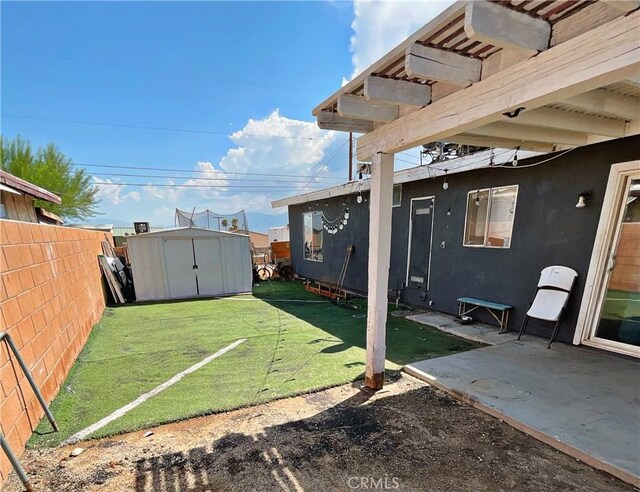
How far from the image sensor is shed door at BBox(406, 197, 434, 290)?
236 inches

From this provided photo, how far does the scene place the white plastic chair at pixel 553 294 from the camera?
12.4 ft

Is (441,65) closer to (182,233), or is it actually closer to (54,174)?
(182,233)

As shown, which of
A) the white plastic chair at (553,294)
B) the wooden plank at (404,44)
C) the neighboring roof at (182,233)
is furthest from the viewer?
the neighboring roof at (182,233)

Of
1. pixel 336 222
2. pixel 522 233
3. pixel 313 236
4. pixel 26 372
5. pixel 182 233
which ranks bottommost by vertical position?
pixel 26 372

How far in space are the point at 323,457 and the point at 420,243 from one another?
4.93 metres

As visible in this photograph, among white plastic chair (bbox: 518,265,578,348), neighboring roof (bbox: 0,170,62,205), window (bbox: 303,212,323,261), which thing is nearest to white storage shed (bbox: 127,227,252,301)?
neighboring roof (bbox: 0,170,62,205)

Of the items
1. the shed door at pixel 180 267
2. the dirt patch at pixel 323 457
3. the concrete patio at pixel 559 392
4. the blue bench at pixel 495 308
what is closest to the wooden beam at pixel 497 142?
the blue bench at pixel 495 308

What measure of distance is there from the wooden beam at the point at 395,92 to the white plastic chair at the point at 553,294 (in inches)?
128

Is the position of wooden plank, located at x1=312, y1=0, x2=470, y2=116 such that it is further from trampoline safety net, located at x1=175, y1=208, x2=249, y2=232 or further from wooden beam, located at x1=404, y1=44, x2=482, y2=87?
trampoline safety net, located at x1=175, y1=208, x2=249, y2=232

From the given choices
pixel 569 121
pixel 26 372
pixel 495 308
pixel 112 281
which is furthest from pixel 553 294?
pixel 112 281

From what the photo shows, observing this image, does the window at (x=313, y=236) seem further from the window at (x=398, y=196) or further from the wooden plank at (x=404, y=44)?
the wooden plank at (x=404, y=44)

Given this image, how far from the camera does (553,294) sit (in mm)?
3922

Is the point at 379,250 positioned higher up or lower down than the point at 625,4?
lower down

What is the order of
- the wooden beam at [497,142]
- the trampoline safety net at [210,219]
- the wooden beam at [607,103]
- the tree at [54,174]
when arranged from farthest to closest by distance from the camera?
the tree at [54,174], the trampoline safety net at [210,219], the wooden beam at [497,142], the wooden beam at [607,103]
